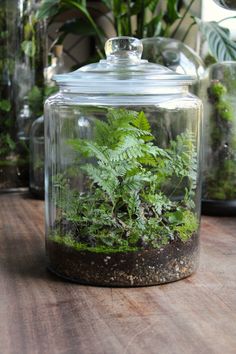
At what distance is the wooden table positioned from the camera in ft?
1.89

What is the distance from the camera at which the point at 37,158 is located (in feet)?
4.17

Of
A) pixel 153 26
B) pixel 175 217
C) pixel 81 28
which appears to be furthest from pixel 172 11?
pixel 175 217

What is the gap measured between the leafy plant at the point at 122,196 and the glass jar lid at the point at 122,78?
0.10ft

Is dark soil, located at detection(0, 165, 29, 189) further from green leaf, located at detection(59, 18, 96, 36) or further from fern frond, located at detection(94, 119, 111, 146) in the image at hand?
fern frond, located at detection(94, 119, 111, 146)

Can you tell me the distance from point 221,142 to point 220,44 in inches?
9.7

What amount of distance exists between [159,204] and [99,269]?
4.1 inches

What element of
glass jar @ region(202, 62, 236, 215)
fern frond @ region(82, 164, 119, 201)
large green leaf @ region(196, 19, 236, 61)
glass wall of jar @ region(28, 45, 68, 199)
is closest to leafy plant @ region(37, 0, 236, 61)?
large green leaf @ region(196, 19, 236, 61)

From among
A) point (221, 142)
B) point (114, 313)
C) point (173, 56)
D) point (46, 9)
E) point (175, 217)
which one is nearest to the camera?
point (114, 313)

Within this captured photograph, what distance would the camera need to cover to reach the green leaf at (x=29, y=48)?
4.33 ft

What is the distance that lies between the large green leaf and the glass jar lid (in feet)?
1.63

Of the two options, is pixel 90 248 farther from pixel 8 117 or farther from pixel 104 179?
pixel 8 117

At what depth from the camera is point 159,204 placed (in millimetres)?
751

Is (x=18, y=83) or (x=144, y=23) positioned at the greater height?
(x=144, y=23)

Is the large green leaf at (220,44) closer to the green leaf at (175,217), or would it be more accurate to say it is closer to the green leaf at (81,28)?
the green leaf at (81,28)
